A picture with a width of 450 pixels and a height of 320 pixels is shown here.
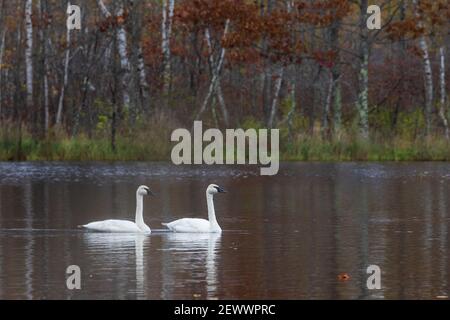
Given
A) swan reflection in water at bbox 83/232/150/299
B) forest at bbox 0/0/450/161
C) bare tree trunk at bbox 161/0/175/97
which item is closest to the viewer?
swan reflection in water at bbox 83/232/150/299

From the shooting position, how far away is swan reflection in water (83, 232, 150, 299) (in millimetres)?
14320

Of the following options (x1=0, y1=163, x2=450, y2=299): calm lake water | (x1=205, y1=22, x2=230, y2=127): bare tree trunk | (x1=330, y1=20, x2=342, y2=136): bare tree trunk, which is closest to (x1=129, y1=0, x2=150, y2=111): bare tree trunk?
(x1=205, y1=22, x2=230, y2=127): bare tree trunk

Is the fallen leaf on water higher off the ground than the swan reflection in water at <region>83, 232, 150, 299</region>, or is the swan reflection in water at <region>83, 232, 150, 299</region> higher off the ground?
the fallen leaf on water

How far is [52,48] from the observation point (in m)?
49.4

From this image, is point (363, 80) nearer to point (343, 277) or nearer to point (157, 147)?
point (157, 147)

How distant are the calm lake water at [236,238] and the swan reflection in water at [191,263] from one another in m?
0.02

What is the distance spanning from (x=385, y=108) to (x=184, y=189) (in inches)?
770

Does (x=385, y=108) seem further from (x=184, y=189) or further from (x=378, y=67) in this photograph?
(x=184, y=189)

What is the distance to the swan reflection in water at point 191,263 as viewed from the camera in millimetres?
13484

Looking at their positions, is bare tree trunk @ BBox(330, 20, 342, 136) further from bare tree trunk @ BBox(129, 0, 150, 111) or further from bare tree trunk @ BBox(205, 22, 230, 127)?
bare tree trunk @ BBox(129, 0, 150, 111)

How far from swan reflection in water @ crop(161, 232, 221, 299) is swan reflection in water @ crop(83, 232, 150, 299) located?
0.92ft

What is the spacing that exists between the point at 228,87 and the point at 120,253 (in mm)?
33832

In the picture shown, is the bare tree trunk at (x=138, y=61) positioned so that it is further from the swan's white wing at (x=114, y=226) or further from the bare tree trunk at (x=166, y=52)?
the swan's white wing at (x=114, y=226)

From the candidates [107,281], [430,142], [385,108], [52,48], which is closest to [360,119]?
[430,142]
